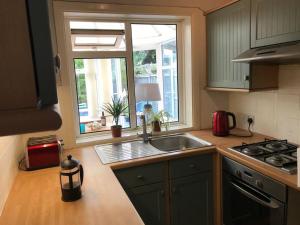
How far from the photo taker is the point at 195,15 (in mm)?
2430

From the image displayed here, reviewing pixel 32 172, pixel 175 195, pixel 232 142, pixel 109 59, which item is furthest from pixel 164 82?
pixel 32 172

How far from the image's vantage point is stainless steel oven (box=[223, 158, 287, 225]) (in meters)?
1.47

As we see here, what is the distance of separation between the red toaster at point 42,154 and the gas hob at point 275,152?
1381 millimetres

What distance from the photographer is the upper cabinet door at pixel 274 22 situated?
1.55m

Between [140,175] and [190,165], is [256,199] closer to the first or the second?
[190,165]

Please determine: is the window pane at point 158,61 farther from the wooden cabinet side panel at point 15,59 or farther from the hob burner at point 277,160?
the wooden cabinet side panel at point 15,59

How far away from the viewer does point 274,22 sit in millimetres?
1701

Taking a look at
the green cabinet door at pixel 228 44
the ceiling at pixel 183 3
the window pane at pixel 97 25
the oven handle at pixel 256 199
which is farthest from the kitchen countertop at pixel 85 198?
the ceiling at pixel 183 3

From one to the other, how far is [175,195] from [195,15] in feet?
5.68

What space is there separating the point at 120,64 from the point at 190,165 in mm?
1216

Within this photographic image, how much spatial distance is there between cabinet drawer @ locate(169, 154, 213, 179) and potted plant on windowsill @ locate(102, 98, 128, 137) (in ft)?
2.19

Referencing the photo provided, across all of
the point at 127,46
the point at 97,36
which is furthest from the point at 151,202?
the point at 97,36

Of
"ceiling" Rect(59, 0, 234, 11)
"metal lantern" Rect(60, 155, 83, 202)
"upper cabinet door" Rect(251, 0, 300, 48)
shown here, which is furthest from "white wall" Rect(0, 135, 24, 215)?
"upper cabinet door" Rect(251, 0, 300, 48)

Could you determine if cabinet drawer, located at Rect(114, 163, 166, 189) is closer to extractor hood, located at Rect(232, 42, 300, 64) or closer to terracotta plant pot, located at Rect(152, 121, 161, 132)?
terracotta plant pot, located at Rect(152, 121, 161, 132)
